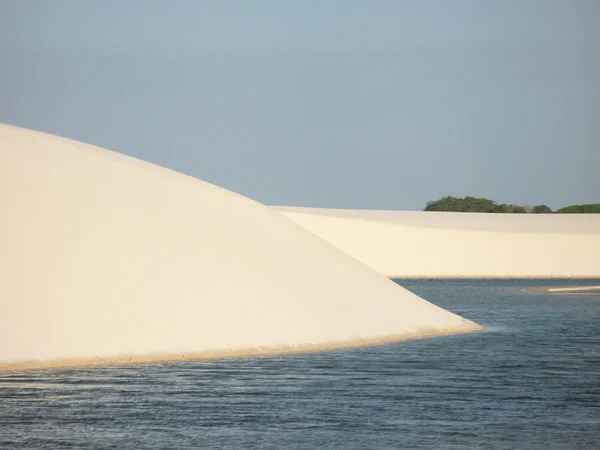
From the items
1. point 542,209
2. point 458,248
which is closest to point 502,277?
point 458,248

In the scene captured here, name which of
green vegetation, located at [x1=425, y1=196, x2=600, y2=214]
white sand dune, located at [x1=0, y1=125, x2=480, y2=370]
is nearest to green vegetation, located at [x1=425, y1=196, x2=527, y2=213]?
green vegetation, located at [x1=425, y1=196, x2=600, y2=214]

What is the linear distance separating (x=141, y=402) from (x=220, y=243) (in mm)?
8205

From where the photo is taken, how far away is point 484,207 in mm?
110062

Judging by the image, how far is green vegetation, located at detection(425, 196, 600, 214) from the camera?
108m

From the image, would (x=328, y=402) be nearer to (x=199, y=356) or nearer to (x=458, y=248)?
(x=199, y=356)

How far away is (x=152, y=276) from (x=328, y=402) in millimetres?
6201

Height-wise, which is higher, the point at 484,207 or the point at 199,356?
the point at 484,207

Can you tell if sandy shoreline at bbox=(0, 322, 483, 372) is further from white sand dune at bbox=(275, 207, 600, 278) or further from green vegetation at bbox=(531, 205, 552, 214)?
green vegetation at bbox=(531, 205, 552, 214)

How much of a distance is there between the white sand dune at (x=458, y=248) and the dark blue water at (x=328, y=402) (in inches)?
1932

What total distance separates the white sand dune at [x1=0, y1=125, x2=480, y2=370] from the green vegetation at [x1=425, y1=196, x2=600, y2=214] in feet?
277

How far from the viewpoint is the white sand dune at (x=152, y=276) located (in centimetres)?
1770

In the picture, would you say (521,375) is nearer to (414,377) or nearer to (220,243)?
(414,377)

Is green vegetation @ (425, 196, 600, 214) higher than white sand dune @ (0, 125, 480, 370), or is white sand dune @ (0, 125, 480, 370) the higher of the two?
green vegetation @ (425, 196, 600, 214)

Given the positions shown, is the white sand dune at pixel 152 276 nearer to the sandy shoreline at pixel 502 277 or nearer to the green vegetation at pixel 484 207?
the sandy shoreline at pixel 502 277
